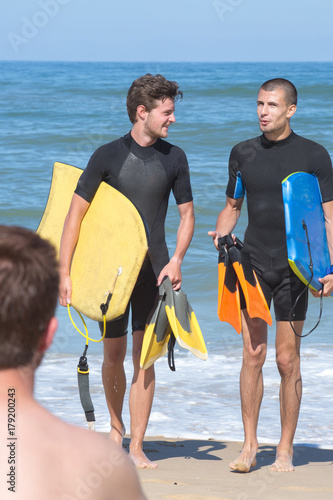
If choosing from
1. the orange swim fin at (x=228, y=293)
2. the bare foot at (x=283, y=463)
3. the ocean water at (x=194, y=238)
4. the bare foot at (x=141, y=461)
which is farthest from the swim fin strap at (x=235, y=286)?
the ocean water at (x=194, y=238)

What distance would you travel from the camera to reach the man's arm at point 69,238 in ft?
11.9

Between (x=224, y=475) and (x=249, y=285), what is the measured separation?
95 centimetres

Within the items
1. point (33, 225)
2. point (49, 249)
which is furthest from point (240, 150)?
point (33, 225)

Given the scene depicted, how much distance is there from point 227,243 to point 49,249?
259 centimetres

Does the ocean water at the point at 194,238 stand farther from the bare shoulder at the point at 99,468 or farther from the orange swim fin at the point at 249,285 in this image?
the bare shoulder at the point at 99,468

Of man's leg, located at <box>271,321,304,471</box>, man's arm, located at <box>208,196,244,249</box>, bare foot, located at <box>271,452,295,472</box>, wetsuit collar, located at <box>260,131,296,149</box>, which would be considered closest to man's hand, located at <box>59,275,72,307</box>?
man's arm, located at <box>208,196,244,249</box>

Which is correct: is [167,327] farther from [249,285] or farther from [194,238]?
[194,238]

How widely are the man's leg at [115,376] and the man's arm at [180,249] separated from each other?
423 millimetres

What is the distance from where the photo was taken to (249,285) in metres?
3.60

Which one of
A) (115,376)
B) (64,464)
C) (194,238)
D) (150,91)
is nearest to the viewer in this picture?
(64,464)

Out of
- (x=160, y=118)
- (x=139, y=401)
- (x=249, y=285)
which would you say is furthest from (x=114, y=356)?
(x=160, y=118)

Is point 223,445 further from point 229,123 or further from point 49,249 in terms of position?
point 229,123

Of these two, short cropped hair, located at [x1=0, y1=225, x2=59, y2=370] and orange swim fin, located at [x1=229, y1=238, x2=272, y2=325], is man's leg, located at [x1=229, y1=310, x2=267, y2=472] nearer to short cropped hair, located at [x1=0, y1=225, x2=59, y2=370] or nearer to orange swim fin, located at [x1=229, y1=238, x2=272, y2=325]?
orange swim fin, located at [x1=229, y1=238, x2=272, y2=325]

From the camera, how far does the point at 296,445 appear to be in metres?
4.29
